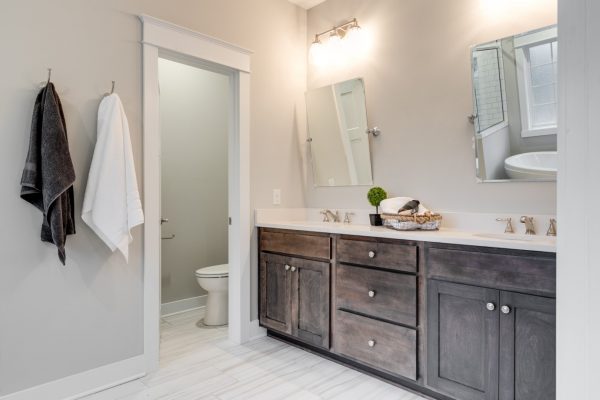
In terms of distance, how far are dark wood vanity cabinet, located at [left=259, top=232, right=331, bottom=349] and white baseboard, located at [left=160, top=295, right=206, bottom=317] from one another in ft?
3.71

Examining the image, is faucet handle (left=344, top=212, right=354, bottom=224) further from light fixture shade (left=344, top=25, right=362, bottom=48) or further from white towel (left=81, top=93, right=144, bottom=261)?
white towel (left=81, top=93, right=144, bottom=261)

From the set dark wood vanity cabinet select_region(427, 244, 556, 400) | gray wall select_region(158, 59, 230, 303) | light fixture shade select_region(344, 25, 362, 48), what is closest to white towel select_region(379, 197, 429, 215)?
dark wood vanity cabinet select_region(427, 244, 556, 400)

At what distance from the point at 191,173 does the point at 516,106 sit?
2847 millimetres

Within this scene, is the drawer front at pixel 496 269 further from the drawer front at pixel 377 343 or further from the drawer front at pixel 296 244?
the drawer front at pixel 296 244

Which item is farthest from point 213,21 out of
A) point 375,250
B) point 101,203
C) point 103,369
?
point 103,369

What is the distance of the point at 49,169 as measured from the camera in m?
1.84

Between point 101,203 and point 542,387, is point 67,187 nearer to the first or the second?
point 101,203

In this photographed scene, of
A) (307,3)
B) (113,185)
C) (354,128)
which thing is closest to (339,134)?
(354,128)

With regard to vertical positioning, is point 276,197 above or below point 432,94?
below

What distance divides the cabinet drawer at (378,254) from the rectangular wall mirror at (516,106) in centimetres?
69

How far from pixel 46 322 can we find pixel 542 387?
93.4 inches

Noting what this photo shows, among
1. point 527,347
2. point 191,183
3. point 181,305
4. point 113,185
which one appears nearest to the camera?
point 527,347

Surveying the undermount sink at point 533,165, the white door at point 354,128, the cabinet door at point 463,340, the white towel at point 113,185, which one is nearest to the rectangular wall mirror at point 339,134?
the white door at point 354,128

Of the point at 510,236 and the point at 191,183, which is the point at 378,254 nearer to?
the point at 510,236
